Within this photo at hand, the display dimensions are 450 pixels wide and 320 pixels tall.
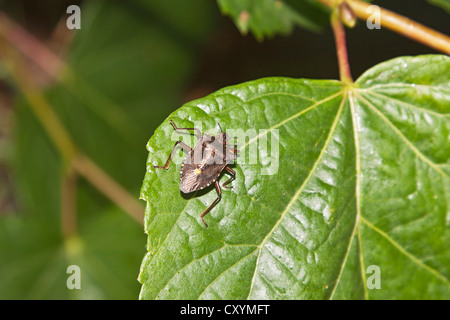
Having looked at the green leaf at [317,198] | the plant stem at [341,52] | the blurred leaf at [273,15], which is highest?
the blurred leaf at [273,15]

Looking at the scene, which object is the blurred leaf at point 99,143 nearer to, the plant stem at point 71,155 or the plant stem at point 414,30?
the plant stem at point 71,155

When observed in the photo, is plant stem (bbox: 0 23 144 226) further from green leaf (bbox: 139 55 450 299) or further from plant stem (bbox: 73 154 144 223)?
green leaf (bbox: 139 55 450 299)

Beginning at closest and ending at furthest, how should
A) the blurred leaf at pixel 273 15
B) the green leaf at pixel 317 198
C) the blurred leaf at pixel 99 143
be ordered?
the green leaf at pixel 317 198
the blurred leaf at pixel 273 15
the blurred leaf at pixel 99 143

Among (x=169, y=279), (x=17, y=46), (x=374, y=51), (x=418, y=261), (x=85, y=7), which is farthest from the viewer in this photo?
(x=374, y=51)

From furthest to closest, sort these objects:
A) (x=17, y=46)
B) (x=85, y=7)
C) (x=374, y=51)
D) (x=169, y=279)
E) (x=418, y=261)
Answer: (x=374, y=51) → (x=17, y=46) → (x=85, y=7) → (x=418, y=261) → (x=169, y=279)

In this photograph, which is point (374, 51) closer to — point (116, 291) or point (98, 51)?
point (98, 51)

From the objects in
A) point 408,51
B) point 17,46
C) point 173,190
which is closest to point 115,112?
point 17,46

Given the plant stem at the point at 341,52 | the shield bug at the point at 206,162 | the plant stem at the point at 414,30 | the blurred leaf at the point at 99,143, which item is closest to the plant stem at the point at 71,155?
the blurred leaf at the point at 99,143

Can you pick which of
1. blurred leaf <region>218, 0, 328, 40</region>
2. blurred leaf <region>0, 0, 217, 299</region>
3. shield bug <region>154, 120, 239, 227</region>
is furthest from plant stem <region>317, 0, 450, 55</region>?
blurred leaf <region>0, 0, 217, 299</region>

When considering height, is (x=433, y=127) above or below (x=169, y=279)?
above
